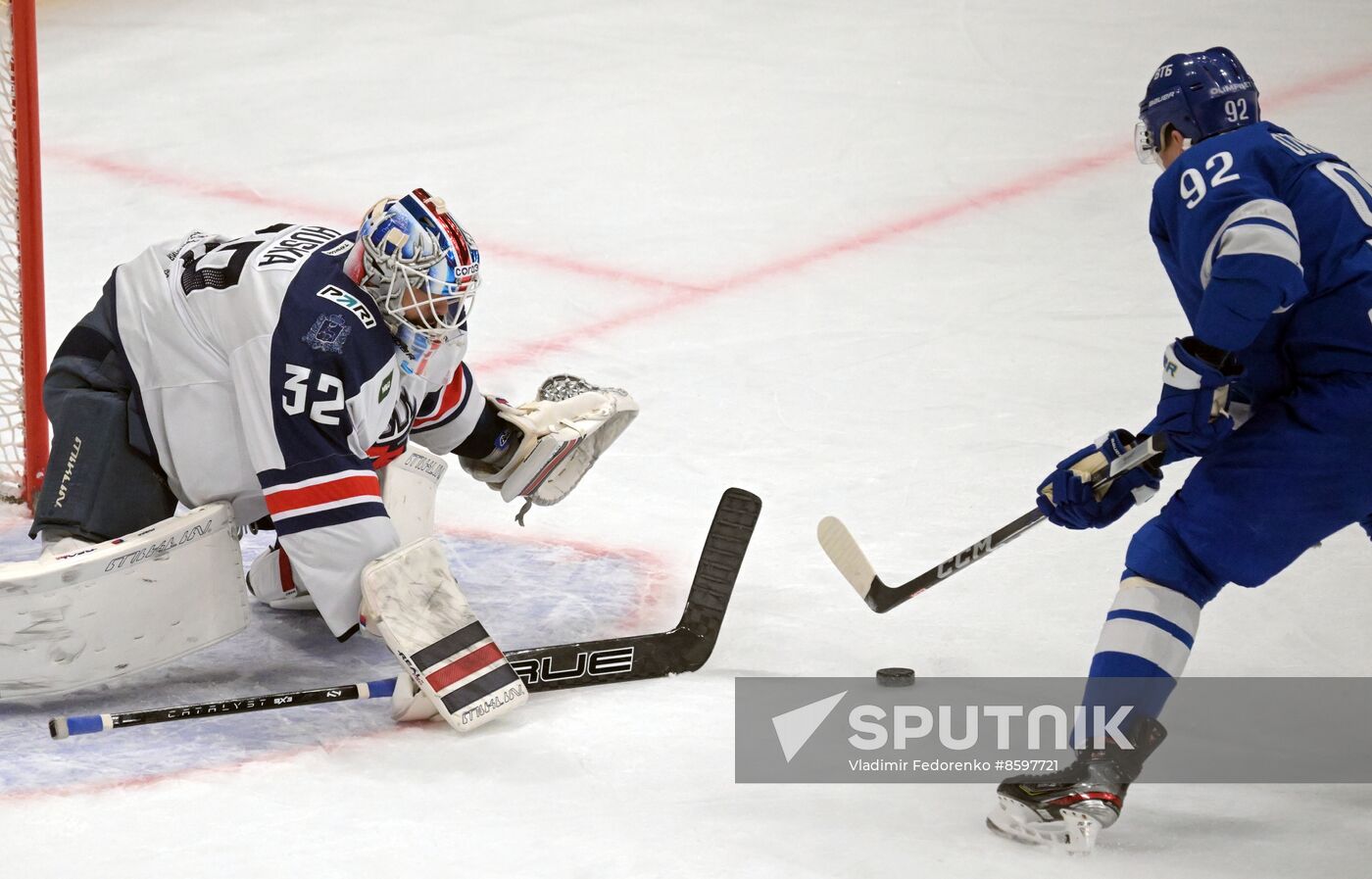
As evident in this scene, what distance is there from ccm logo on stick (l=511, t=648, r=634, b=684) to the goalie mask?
0.61m

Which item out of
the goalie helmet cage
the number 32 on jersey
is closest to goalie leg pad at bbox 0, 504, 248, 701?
the number 32 on jersey

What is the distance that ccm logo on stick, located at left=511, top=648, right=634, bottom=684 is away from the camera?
3109 millimetres

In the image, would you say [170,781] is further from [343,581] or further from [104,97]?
[104,97]

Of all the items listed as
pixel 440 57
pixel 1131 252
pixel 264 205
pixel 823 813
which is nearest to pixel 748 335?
pixel 1131 252

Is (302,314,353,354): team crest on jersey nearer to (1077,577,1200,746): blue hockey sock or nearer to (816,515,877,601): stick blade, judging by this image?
(816,515,877,601): stick blade

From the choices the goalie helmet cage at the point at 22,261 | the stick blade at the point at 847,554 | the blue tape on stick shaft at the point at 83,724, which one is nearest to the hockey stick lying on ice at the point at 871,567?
the stick blade at the point at 847,554

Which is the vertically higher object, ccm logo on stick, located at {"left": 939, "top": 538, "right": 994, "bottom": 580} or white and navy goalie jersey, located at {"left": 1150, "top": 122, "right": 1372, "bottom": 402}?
white and navy goalie jersey, located at {"left": 1150, "top": 122, "right": 1372, "bottom": 402}

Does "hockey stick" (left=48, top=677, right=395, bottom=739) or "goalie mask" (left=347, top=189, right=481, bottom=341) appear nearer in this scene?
"hockey stick" (left=48, top=677, right=395, bottom=739)

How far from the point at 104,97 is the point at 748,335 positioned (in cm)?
328

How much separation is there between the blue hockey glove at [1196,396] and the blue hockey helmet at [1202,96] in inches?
14.5

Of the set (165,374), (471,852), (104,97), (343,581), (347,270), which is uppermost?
(104,97)

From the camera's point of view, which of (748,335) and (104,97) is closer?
(748,335)

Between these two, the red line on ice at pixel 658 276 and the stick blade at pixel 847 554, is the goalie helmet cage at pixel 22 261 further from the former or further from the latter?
the stick blade at pixel 847 554

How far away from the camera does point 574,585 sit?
3656mm
